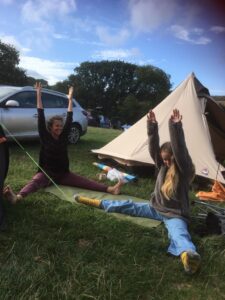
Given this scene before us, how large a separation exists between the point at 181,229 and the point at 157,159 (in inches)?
39.3

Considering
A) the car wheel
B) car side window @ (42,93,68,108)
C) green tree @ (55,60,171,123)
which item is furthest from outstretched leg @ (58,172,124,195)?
green tree @ (55,60,171,123)

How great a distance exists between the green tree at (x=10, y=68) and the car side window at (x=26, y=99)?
36.2 metres

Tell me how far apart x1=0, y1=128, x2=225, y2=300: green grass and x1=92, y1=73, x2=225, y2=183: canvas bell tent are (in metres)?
2.99

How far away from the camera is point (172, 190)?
4.82 m

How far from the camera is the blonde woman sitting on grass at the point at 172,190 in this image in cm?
456

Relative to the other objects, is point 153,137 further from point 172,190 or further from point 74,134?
point 74,134

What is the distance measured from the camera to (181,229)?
4.50m

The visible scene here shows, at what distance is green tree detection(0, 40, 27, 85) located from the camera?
45.2 meters

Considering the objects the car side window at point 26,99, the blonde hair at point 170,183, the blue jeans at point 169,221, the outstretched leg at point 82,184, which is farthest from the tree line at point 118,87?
the blonde hair at point 170,183

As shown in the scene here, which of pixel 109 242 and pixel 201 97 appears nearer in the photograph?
pixel 109 242

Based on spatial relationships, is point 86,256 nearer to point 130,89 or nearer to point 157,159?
point 157,159

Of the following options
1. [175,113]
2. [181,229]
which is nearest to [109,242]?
[181,229]

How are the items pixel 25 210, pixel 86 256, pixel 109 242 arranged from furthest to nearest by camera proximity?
1. pixel 25 210
2. pixel 109 242
3. pixel 86 256

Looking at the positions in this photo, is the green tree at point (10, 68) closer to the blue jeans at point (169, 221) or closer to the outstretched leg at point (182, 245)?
the blue jeans at point (169, 221)
